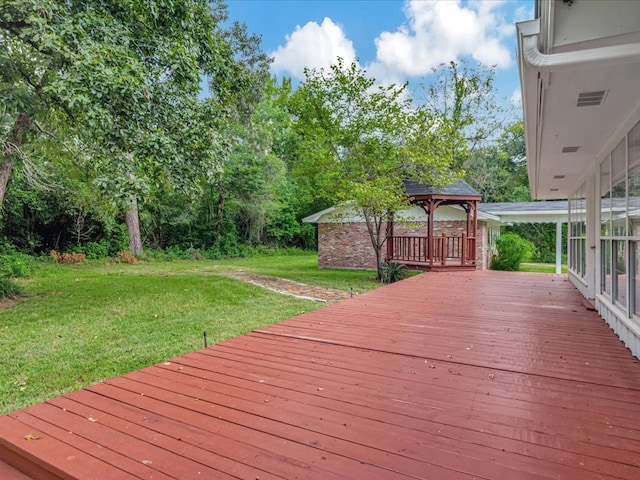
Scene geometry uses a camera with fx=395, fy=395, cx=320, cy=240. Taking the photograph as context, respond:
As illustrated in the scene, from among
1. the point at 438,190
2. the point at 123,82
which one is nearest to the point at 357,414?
the point at 123,82

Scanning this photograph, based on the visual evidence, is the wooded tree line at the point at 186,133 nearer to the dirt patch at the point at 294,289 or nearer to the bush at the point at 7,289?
the bush at the point at 7,289

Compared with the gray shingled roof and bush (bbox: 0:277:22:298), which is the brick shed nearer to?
the gray shingled roof

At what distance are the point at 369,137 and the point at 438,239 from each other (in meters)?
3.64

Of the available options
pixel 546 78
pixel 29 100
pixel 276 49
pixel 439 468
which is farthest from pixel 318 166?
pixel 276 49

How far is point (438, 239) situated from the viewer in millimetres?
11781

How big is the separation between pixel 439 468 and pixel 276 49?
24273 mm

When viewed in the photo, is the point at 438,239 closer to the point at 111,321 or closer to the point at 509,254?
the point at 509,254

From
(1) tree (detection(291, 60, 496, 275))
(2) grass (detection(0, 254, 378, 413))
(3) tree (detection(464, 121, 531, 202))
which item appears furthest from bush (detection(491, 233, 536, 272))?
(3) tree (detection(464, 121, 531, 202))

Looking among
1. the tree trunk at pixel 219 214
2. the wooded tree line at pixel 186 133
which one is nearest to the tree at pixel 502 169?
the wooded tree line at pixel 186 133

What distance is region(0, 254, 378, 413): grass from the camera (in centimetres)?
443

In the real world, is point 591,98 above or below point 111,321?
above

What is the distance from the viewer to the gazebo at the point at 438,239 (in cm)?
1136

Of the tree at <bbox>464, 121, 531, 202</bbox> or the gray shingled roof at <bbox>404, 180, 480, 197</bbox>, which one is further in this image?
the tree at <bbox>464, 121, 531, 202</bbox>

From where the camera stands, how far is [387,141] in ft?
37.0
